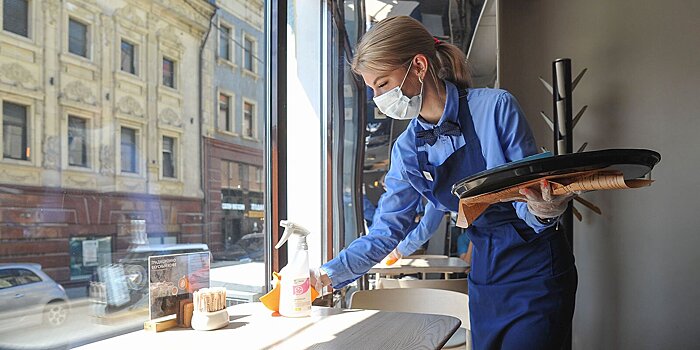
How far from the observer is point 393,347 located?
1.17 metres

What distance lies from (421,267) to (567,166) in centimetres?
232

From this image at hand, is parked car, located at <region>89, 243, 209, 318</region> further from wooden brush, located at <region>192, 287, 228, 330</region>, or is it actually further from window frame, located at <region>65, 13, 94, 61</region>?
window frame, located at <region>65, 13, 94, 61</region>

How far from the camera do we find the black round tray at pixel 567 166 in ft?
3.37

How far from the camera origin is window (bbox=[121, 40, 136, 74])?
1.32 metres

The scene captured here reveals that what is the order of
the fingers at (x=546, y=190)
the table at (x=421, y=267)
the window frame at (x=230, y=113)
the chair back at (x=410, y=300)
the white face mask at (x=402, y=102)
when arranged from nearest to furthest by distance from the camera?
the fingers at (x=546, y=190), the white face mask at (x=402, y=102), the window frame at (x=230, y=113), the chair back at (x=410, y=300), the table at (x=421, y=267)

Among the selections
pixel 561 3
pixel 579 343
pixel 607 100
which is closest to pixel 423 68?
pixel 607 100

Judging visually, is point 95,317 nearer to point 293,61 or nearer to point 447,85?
point 447,85

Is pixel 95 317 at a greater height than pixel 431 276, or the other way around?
pixel 95 317

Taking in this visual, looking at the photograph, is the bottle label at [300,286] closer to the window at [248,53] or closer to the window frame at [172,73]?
the window frame at [172,73]

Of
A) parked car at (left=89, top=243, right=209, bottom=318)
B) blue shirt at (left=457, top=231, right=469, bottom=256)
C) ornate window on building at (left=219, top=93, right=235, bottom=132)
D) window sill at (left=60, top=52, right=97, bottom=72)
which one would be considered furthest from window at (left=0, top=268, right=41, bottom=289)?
blue shirt at (left=457, top=231, right=469, bottom=256)

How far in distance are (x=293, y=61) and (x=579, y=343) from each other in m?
2.67

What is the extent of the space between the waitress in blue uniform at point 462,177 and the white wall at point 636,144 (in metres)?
1.99

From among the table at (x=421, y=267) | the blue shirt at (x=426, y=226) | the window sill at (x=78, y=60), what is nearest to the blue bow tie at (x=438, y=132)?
the blue shirt at (x=426, y=226)

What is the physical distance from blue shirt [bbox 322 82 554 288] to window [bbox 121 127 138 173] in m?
0.64
